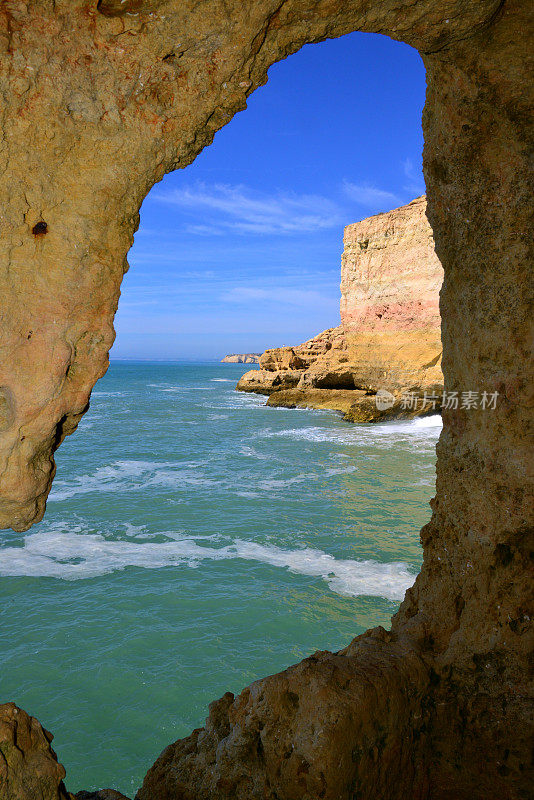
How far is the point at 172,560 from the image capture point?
343 inches

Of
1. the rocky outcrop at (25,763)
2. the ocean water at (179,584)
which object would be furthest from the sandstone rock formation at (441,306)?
the ocean water at (179,584)

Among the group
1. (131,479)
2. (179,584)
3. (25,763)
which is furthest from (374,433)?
(25,763)

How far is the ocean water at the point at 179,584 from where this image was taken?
5.37 meters

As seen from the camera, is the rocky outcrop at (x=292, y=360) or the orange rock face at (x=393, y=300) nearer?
the orange rock face at (x=393, y=300)

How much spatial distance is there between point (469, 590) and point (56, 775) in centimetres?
250

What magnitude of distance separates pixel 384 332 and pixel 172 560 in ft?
68.0

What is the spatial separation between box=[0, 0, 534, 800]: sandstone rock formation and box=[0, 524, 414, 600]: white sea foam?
434 centimetres

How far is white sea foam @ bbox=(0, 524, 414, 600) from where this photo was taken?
7.86m

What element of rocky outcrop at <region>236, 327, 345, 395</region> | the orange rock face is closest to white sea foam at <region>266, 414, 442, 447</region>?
the orange rock face

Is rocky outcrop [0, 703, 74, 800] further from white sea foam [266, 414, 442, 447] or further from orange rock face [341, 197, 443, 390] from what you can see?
orange rock face [341, 197, 443, 390]

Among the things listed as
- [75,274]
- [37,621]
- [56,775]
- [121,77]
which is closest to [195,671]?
[37,621]

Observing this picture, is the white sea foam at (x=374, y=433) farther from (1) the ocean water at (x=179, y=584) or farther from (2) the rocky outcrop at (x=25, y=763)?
(2) the rocky outcrop at (x=25, y=763)

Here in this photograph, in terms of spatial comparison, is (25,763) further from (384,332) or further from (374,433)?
(384,332)

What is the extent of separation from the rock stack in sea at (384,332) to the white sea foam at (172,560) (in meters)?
16.5
